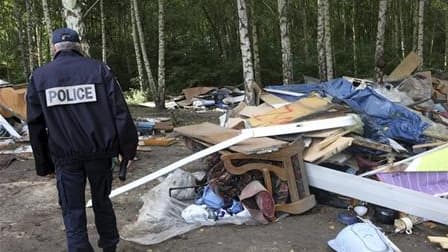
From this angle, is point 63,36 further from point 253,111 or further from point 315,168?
point 253,111

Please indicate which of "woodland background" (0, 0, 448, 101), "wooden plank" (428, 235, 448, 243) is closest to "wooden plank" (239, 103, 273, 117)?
"wooden plank" (428, 235, 448, 243)

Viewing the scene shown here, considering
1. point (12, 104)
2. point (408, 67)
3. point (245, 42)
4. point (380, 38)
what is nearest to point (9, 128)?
point (12, 104)

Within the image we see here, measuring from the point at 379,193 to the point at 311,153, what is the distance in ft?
3.19

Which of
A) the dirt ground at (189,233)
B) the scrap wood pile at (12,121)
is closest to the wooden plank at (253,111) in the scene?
the dirt ground at (189,233)

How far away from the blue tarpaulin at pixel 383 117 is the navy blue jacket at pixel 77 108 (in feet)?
13.2

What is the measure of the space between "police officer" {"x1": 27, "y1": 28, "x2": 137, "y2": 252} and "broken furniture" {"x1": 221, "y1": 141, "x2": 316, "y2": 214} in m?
1.80

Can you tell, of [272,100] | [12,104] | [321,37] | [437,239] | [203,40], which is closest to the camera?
[437,239]

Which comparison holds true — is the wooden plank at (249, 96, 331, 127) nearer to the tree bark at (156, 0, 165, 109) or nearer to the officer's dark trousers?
→ the officer's dark trousers

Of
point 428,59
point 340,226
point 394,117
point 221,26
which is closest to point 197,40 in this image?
point 221,26

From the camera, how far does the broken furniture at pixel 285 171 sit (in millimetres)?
5625

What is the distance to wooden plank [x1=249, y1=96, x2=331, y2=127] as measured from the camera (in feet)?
21.7

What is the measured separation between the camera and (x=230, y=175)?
580cm

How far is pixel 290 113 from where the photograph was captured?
22.4ft

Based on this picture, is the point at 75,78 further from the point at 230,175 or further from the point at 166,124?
the point at 166,124
